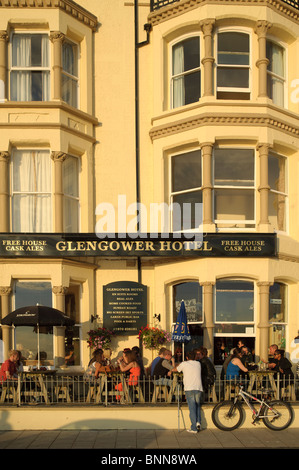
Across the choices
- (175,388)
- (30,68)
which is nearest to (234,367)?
(175,388)

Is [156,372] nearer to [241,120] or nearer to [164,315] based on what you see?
[164,315]

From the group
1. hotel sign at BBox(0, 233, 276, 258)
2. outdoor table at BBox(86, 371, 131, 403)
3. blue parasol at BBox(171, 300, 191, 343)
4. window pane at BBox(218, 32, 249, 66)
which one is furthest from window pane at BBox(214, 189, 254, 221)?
outdoor table at BBox(86, 371, 131, 403)

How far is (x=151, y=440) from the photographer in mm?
10219

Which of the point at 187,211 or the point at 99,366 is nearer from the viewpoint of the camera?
the point at 99,366

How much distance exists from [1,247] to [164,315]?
475 cm

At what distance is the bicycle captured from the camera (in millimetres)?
10969

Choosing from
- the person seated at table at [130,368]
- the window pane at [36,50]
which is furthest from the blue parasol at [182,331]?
the window pane at [36,50]

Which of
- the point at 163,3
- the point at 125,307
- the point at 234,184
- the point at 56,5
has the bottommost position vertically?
the point at 125,307

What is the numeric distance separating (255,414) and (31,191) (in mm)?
8400

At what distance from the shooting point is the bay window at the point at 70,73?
16000 millimetres

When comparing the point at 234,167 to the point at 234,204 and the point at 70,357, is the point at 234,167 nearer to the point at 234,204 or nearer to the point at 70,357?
the point at 234,204

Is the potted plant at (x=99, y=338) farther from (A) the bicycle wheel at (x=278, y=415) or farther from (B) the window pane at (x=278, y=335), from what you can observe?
(A) the bicycle wheel at (x=278, y=415)

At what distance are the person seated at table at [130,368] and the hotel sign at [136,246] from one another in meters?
3.23
